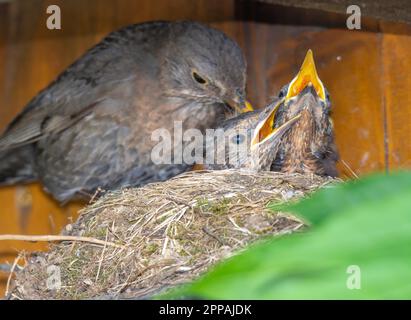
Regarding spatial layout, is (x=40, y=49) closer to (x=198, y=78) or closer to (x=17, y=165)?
(x=17, y=165)


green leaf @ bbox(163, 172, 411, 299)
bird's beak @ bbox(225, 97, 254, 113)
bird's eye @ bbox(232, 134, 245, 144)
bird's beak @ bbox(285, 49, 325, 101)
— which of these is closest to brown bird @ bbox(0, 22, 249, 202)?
bird's beak @ bbox(225, 97, 254, 113)

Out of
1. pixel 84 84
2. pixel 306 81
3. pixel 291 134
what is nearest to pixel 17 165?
pixel 84 84

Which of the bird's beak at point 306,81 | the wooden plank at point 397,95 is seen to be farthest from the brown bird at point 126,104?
the wooden plank at point 397,95

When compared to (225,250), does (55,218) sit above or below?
above

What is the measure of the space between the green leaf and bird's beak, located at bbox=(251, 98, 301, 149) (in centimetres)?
262

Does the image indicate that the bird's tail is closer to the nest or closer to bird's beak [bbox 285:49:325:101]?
the nest

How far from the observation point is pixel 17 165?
411 cm

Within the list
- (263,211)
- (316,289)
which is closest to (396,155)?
(263,211)

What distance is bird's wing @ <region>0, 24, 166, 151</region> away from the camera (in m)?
3.86

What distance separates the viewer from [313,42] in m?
3.72

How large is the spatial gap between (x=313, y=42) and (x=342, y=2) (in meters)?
0.89

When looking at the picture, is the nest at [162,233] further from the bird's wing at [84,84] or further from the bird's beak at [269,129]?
the bird's wing at [84,84]
